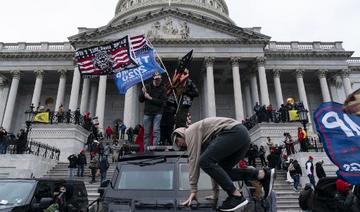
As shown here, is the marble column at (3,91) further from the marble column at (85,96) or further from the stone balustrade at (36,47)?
the marble column at (85,96)

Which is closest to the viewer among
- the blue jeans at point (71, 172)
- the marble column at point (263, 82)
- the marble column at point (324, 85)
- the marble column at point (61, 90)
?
the blue jeans at point (71, 172)

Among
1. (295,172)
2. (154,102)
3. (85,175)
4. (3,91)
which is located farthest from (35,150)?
(3,91)

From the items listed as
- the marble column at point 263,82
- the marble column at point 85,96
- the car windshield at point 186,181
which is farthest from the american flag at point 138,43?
the marble column at point 85,96

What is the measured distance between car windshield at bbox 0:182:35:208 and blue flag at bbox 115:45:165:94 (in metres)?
4.38

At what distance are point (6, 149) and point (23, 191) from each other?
1440 cm

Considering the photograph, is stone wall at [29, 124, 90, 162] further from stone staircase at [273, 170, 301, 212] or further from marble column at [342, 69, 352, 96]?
marble column at [342, 69, 352, 96]

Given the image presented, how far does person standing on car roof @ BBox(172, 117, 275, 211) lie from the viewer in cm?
344

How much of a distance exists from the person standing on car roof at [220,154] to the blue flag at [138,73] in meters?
7.29

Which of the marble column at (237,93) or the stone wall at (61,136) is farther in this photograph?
the marble column at (237,93)

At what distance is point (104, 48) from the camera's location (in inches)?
485

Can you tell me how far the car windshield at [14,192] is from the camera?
7.28m

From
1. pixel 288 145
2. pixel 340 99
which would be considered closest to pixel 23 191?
pixel 288 145

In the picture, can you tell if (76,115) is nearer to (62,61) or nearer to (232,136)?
(62,61)

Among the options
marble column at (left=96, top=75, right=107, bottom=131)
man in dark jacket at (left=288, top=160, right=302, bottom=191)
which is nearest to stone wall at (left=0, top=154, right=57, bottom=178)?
marble column at (left=96, top=75, right=107, bottom=131)
